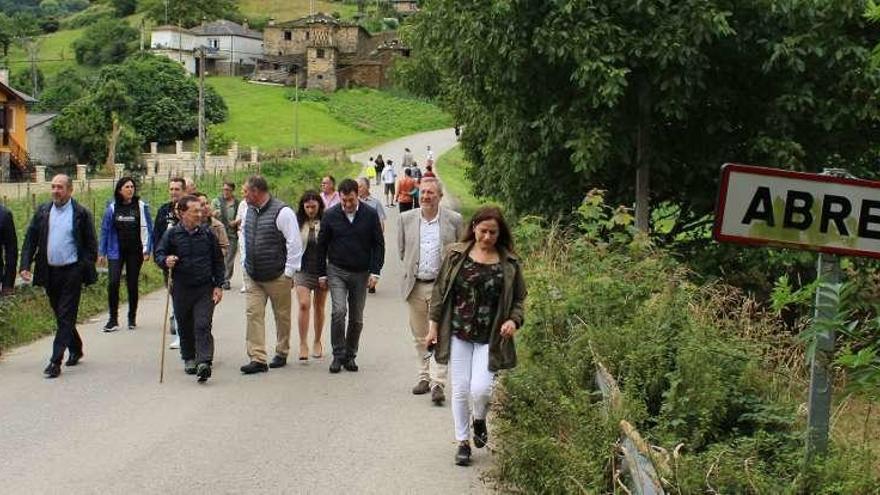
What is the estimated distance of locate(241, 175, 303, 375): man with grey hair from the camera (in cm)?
1088

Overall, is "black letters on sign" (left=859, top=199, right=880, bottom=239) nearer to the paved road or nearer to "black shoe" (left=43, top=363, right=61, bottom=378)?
the paved road

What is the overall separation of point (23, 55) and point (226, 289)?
418ft

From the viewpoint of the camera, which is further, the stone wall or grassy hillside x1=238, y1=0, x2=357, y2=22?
grassy hillside x1=238, y1=0, x2=357, y2=22

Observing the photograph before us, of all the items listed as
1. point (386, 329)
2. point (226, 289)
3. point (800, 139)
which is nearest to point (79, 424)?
point (386, 329)

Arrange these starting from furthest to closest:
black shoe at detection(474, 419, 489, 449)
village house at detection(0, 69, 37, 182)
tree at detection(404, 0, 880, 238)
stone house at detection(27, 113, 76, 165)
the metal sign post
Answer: stone house at detection(27, 113, 76, 165), village house at detection(0, 69, 37, 182), tree at detection(404, 0, 880, 238), black shoe at detection(474, 419, 489, 449), the metal sign post

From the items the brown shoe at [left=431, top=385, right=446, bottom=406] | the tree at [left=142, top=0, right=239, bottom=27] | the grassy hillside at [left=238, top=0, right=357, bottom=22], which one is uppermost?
the grassy hillside at [left=238, top=0, right=357, bottom=22]

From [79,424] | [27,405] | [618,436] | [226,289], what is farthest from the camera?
[226,289]

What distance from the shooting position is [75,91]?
94.9 m

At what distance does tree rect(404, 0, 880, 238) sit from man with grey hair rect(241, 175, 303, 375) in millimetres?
4617

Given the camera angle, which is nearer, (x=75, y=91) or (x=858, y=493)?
(x=858, y=493)

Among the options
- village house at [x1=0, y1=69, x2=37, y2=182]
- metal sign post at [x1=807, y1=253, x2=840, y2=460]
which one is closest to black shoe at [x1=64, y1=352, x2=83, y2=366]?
metal sign post at [x1=807, y1=253, x2=840, y2=460]

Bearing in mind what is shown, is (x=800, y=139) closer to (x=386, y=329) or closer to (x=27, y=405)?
(x=386, y=329)

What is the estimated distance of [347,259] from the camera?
11.0 m

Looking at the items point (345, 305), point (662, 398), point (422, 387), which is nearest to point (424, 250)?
point (422, 387)
